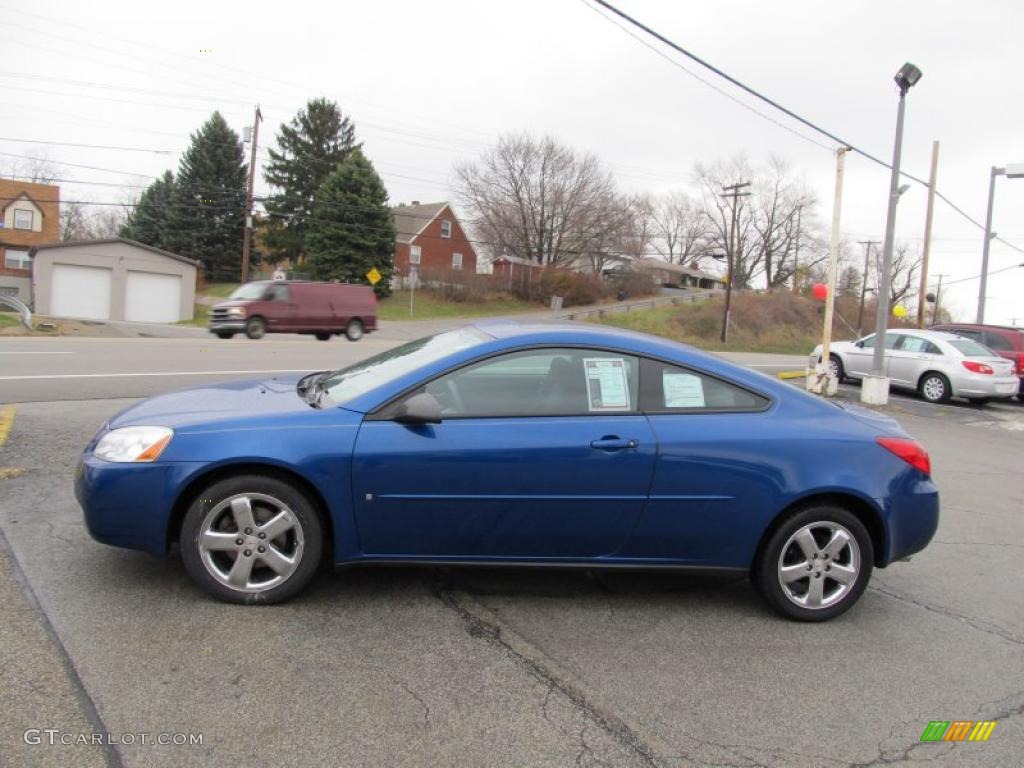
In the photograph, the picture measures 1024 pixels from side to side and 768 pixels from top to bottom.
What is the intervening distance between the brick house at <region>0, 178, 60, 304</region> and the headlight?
53.5m

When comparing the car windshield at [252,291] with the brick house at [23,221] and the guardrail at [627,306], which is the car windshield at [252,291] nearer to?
the guardrail at [627,306]

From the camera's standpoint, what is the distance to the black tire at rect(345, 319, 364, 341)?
23719 mm

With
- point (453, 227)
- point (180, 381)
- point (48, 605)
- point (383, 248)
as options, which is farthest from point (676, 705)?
point (453, 227)

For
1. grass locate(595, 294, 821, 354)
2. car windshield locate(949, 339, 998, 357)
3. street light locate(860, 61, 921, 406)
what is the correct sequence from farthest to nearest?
grass locate(595, 294, 821, 354)
car windshield locate(949, 339, 998, 357)
street light locate(860, 61, 921, 406)

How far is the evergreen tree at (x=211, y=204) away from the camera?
55031mm

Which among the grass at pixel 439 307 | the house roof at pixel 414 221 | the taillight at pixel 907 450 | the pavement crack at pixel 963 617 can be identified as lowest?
the pavement crack at pixel 963 617

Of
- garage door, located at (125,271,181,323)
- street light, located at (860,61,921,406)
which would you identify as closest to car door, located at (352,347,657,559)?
street light, located at (860,61,921,406)

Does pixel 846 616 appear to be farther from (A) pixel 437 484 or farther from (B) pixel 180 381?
(B) pixel 180 381

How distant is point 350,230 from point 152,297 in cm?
1291

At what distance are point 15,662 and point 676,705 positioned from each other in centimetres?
262

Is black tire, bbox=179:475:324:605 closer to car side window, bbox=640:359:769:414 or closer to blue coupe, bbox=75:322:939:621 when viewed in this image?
→ blue coupe, bbox=75:322:939:621

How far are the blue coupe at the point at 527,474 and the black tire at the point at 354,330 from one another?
789 inches

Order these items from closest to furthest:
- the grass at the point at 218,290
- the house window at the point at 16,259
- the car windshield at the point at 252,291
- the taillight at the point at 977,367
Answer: the taillight at the point at 977,367, the car windshield at the point at 252,291, the house window at the point at 16,259, the grass at the point at 218,290

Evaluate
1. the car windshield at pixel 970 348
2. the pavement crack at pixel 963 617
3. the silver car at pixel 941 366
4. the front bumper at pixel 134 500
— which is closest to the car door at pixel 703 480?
the pavement crack at pixel 963 617
